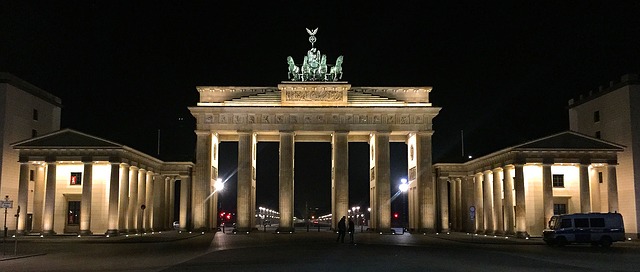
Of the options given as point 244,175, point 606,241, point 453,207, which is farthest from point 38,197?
point 606,241

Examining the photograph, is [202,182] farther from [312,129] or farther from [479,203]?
[479,203]

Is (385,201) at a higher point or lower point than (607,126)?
lower

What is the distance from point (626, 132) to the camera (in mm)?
59125

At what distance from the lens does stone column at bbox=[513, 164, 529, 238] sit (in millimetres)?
58312

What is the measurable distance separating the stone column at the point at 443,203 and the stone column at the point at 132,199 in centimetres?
3423

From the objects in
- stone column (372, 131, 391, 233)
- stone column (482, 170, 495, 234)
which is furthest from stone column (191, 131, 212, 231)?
stone column (482, 170, 495, 234)

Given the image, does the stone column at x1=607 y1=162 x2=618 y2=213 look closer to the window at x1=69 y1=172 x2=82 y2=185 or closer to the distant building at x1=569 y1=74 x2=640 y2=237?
the distant building at x1=569 y1=74 x2=640 y2=237

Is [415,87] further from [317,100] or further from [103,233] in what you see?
[103,233]

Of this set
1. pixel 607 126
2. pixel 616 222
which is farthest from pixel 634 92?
pixel 616 222

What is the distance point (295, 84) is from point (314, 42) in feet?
20.4

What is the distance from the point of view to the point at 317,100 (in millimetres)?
72000

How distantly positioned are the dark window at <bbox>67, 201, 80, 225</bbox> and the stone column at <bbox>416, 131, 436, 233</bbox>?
3629 centimetres

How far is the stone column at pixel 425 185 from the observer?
71.2m

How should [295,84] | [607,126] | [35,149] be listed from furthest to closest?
[295,84] → [607,126] → [35,149]
